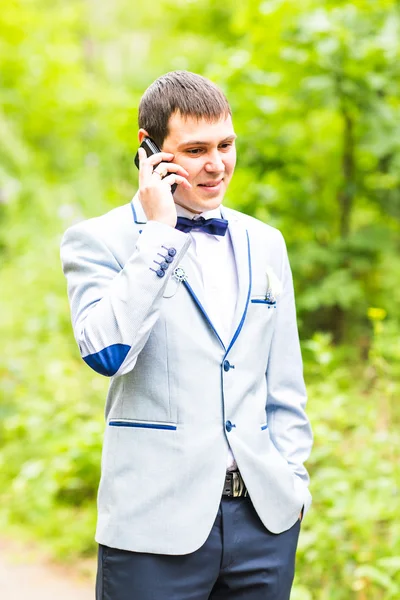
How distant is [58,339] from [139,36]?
11241mm

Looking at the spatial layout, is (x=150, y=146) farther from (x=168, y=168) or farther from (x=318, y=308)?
(x=318, y=308)

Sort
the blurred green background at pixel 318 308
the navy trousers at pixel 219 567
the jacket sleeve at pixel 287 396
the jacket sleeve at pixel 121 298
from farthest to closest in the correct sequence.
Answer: the blurred green background at pixel 318 308
the jacket sleeve at pixel 287 396
the navy trousers at pixel 219 567
the jacket sleeve at pixel 121 298

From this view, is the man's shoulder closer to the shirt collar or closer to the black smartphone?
the shirt collar

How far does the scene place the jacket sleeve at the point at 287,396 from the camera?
2078 mm

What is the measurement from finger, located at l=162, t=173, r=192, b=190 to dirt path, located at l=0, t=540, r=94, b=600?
2.69 meters

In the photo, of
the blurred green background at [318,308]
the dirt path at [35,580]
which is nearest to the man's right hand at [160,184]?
the blurred green background at [318,308]

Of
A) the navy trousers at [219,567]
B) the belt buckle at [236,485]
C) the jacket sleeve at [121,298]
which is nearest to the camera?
the jacket sleeve at [121,298]

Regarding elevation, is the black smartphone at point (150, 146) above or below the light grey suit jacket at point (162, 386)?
above

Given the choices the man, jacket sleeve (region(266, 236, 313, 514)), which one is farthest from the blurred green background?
the man

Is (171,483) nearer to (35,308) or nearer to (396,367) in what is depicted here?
(396,367)

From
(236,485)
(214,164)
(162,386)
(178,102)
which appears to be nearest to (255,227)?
(214,164)

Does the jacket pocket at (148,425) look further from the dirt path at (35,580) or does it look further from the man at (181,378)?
the dirt path at (35,580)

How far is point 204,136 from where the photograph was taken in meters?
1.85

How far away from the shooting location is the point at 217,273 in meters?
1.99
